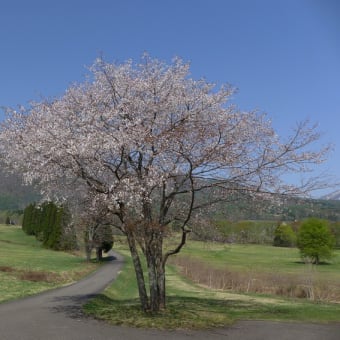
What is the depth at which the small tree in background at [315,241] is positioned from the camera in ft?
295

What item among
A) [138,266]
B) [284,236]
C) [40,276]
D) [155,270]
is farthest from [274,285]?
[284,236]

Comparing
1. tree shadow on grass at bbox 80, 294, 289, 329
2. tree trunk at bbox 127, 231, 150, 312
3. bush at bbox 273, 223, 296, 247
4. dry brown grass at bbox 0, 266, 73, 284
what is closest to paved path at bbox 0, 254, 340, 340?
tree shadow on grass at bbox 80, 294, 289, 329

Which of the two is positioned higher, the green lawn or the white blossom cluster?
the white blossom cluster

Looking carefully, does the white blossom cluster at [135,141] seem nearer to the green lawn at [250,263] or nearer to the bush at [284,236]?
the green lawn at [250,263]

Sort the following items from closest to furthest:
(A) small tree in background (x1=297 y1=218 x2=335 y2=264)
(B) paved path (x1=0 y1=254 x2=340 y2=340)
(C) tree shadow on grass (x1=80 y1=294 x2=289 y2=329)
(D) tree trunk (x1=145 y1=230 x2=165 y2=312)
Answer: (B) paved path (x1=0 y1=254 x2=340 y2=340)
(C) tree shadow on grass (x1=80 y1=294 x2=289 y2=329)
(D) tree trunk (x1=145 y1=230 x2=165 y2=312)
(A) small tree in background (x1=297 y1=218 x2=335 y2=264)

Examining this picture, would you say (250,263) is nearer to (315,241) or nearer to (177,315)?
(315,241)

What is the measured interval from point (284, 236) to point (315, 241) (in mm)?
43549

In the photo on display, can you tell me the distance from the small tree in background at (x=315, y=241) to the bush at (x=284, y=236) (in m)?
31.9

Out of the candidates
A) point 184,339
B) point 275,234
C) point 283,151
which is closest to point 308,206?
point 283,151

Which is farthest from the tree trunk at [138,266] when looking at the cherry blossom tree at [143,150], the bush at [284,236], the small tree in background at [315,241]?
the bush at [284,236]

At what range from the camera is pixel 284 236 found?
13375 cm

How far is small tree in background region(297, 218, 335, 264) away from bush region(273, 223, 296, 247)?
31.9m

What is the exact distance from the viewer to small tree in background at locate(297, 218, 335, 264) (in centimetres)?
8994

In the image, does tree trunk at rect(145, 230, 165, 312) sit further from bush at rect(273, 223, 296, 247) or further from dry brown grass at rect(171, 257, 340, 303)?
bush at rect(273, 223, 296, 247)
